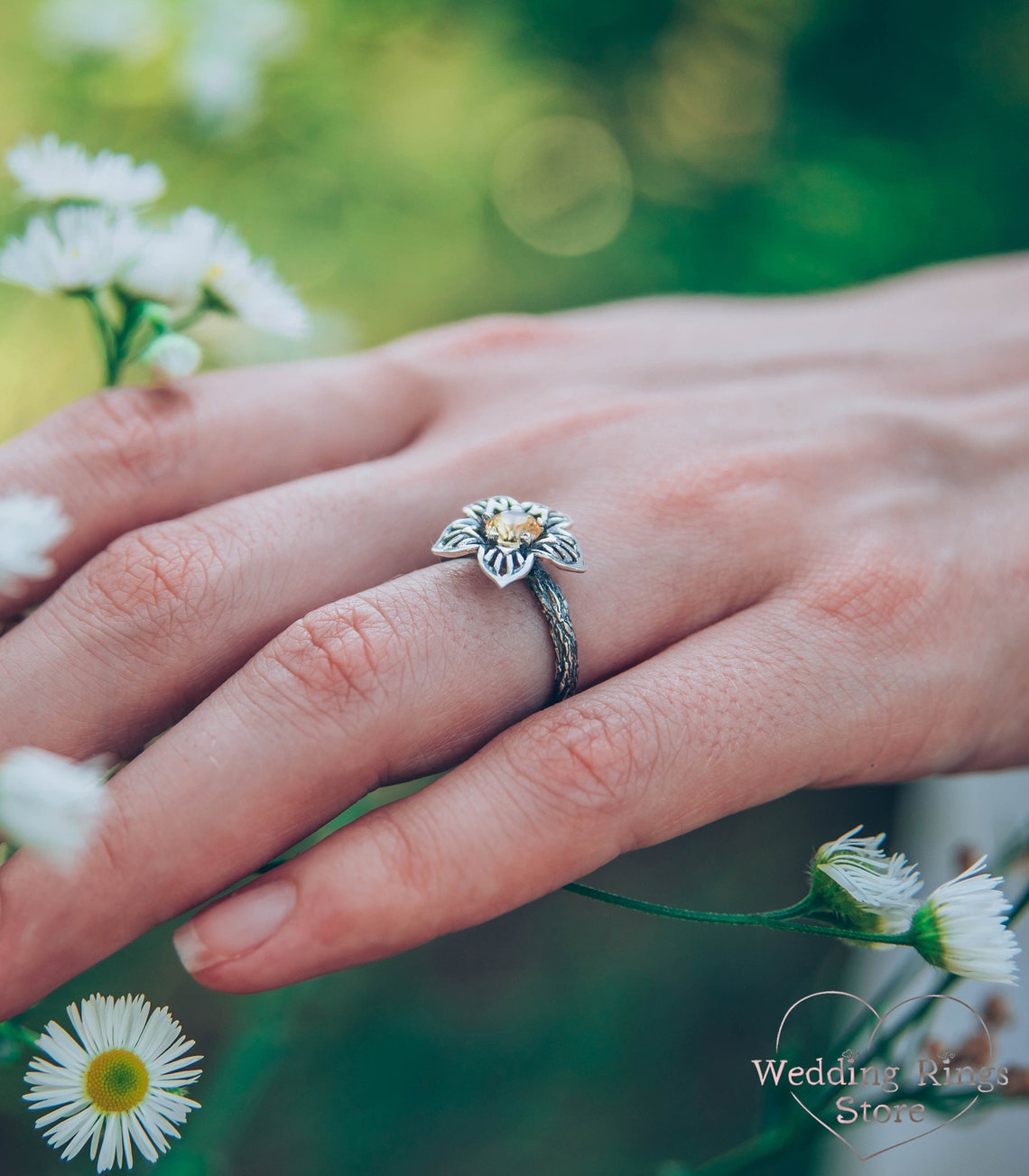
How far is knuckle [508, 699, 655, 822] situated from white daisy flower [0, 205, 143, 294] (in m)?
0.51

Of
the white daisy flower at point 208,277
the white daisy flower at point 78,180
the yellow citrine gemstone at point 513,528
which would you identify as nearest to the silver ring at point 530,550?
the yellow citrine gemstone at point 513,528

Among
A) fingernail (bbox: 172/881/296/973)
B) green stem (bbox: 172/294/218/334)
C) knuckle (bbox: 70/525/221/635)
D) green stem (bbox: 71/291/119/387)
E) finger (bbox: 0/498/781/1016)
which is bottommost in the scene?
fingernail (bbox: 172/881/296/973)

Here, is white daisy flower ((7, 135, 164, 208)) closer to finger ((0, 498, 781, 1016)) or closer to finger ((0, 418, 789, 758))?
finger ((0, 418, 789, 758))

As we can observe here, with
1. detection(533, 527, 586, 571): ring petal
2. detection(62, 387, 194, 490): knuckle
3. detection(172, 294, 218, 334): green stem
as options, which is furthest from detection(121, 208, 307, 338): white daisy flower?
detection(533, 527, 586, 571): ring petal

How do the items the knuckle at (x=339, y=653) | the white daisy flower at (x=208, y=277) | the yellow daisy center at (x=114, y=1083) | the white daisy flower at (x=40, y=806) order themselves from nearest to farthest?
the white daisy flower at (x=40, y=806) < the yellow daisy center at (x=114, y=1083) < the knuckle at (x=339, y=653) < the white daisy flower at (x=208, y=277)

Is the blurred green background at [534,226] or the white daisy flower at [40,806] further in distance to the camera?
the blurred green background at [534,226]

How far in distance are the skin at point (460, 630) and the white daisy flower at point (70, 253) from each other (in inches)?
5.5

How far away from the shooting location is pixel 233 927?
0.58m

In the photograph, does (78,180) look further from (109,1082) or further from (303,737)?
(109,1082)

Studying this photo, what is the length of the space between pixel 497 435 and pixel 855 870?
0.51 metres

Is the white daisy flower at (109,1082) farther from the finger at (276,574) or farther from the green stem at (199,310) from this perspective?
the green stem at (199,310)

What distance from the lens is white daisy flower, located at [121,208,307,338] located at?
2.49 feet

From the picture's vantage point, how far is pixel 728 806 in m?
0.70

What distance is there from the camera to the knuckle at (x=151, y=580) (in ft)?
2.32
